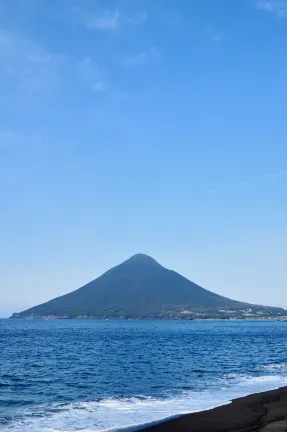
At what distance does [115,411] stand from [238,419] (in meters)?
6.43

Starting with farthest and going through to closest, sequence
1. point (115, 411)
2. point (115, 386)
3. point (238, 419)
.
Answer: point (115, 386) < point (115, 411) < point (238, 419)

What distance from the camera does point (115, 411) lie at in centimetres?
2436

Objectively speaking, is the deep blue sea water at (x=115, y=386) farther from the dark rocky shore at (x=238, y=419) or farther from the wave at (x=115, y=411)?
the dark rocky shore at (x=238, y=419)

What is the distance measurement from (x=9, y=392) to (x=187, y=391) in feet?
38.9

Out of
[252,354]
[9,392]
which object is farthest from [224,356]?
[9,392]

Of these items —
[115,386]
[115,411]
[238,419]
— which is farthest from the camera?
[115,386]

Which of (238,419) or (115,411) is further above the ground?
(115,411)

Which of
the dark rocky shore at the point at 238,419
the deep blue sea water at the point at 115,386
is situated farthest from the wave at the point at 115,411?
the dark rocky shore at the point at 238,419

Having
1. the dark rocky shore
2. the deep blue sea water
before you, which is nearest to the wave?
the deep blue sea water

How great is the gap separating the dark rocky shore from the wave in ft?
3.39

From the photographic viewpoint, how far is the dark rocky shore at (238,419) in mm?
19953

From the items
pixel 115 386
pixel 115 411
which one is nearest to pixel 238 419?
pixel 115 411

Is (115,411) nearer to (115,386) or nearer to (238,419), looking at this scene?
(238,419)

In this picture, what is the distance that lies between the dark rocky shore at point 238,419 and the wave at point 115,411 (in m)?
1.03
